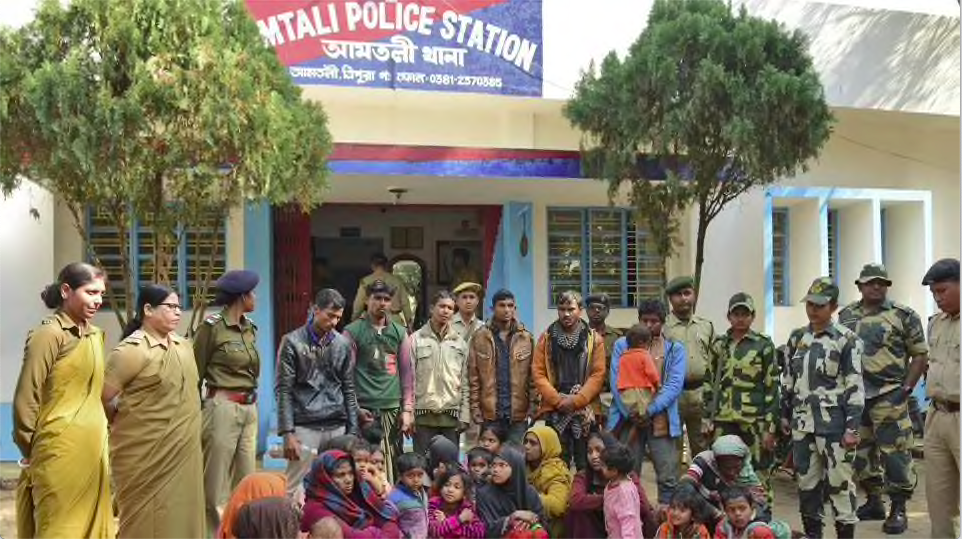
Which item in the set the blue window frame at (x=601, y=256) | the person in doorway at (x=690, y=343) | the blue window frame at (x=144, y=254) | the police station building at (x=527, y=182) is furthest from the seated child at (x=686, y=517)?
the blue window frame at (x=601, y=256)

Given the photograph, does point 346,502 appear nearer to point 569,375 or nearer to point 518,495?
point 518,495

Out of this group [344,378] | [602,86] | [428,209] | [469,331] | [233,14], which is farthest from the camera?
[428,209]

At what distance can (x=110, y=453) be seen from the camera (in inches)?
161

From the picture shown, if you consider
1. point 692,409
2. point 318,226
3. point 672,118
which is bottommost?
point 692,409

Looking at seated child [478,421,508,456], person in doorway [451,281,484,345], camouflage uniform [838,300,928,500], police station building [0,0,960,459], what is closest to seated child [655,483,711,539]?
seated child [478,421,508,456]

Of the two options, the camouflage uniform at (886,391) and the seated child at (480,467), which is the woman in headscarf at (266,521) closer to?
the seated child at (480,467)

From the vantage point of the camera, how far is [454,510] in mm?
4520

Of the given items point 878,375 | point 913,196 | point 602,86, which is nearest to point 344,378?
point 878,375

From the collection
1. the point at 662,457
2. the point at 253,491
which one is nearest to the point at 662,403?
the point at 662,457

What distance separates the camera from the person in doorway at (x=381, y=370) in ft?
18.0

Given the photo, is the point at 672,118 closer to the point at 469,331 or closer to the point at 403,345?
the point at 469,331

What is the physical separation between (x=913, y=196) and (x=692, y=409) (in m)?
5.58

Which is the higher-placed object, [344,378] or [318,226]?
[318,226]

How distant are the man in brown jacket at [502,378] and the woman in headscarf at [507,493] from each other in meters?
1.01
